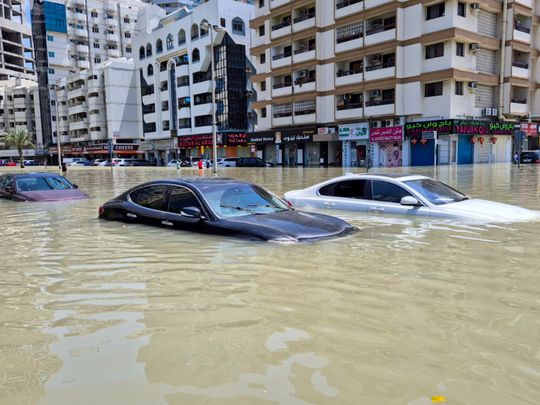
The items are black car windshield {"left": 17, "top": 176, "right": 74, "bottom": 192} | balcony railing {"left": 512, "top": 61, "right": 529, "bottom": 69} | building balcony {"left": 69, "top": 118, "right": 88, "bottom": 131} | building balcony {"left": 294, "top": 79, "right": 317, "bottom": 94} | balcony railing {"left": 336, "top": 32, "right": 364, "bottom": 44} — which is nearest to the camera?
black car windshield {"left": 17, "top": 176, "right": 74, "bottom": 192}

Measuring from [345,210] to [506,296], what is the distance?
5.20 metres

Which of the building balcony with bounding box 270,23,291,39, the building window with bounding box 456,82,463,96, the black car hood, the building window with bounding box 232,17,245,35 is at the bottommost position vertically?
the black car hood

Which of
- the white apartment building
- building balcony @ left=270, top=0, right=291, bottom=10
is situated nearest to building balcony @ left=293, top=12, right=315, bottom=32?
building balcony @ left=270, top=0, right=291, bottom=10

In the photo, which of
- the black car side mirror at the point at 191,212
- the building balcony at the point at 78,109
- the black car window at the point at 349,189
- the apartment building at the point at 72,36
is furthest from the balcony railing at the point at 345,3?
the apartment building at the point at 72,36

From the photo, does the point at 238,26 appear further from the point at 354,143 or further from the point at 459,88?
the point at 459,88

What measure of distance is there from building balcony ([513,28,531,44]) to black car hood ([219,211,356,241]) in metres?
44.6

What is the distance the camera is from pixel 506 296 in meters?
4.83

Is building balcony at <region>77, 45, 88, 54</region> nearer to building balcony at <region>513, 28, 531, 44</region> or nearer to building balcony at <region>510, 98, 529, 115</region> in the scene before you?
building balcony at <region>513, 28, 531, 44</region>

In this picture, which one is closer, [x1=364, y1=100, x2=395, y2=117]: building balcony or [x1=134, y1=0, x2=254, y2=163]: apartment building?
[x1=364, y1=100, x2=395, y2=117]: building balcony

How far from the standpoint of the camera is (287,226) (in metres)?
7.15

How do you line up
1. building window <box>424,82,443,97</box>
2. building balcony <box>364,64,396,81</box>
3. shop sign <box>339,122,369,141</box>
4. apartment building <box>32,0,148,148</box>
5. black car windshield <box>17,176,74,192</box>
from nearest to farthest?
black car windshield <box>17,176,74,192</box>, building window <box>424,82,443,97</box>, building balcony <box>364,64,396,81</box>, shop sign <box>339,122,369,141</box>, apartment building <box>32,0,148,148</box>

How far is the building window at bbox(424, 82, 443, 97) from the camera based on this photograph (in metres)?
41.0

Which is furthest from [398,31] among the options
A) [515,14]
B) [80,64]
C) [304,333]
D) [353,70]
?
[80,64]

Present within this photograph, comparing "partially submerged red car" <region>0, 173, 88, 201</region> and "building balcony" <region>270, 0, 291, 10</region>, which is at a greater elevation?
"building balcony" <region>270, 0, 291, 10</region>
